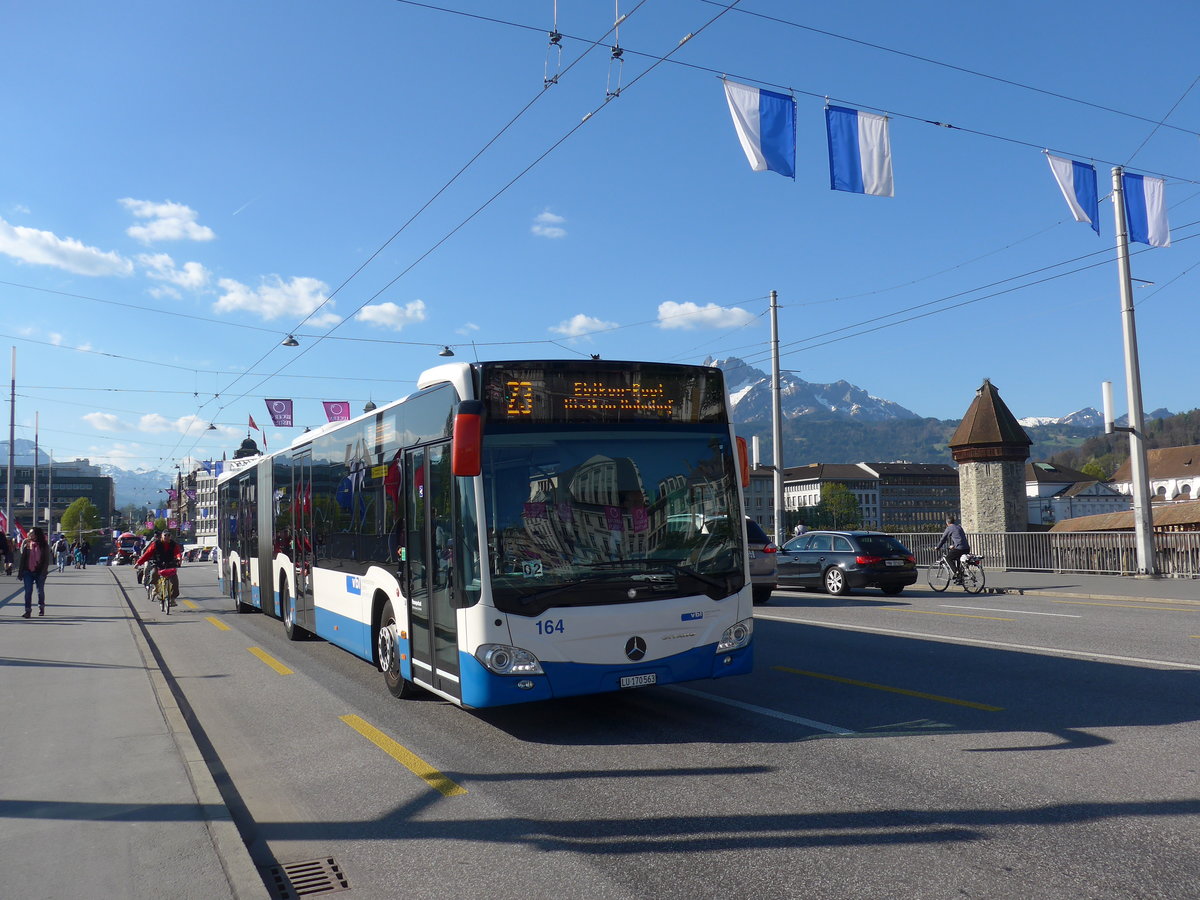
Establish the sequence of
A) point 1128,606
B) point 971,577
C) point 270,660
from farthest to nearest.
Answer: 1. point 971,577
2. point 1128,606
3. point 270,660

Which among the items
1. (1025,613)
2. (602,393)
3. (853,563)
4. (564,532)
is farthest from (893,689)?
(853,563)

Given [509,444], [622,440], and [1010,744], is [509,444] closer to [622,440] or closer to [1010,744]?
[622,440]

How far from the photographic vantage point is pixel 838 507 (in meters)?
174

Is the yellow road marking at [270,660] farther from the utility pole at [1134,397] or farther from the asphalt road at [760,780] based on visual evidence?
the utility pole at [1134,397]

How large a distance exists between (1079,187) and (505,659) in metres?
18.3

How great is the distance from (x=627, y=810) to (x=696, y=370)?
404 centimetres

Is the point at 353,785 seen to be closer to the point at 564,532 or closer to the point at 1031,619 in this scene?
the point at 564,532

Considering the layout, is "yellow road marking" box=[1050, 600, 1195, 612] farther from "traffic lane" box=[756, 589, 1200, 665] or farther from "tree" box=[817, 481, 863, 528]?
"tree" box=[817, 481, 863, 528]

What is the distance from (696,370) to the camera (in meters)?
8.42

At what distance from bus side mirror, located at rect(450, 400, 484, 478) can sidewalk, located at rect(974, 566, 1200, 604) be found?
51.6ft

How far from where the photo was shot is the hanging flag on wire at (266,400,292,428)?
3534cm

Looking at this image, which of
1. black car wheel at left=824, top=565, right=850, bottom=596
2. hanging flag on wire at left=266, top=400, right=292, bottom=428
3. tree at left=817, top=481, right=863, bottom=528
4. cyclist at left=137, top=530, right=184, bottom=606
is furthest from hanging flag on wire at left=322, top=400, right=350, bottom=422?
tree at left=817, top=481, right=863, bottom=528

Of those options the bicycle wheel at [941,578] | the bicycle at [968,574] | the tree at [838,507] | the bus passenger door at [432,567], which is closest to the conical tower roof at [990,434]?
the bicycle wheel at [941,578]

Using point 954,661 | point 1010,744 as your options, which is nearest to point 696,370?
point 1010,744
